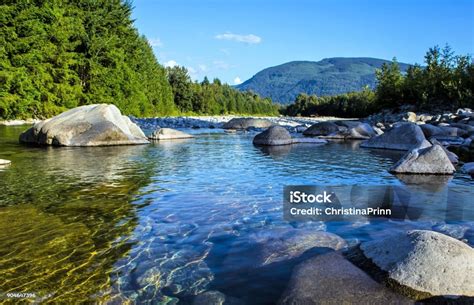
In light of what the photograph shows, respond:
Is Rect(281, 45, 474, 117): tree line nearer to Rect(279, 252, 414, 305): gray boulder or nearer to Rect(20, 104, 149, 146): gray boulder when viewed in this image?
Rect(20, 104, 149, 146): gray boulder

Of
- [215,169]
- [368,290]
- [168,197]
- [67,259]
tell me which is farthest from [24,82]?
[368,290]

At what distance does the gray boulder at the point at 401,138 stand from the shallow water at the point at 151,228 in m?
4.82

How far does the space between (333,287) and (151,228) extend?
2521mm

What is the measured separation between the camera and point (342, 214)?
5.51 m

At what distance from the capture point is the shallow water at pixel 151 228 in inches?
132

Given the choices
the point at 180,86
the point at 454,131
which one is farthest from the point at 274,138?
the point at 180,86

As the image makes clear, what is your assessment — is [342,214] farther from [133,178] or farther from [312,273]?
[133,178]

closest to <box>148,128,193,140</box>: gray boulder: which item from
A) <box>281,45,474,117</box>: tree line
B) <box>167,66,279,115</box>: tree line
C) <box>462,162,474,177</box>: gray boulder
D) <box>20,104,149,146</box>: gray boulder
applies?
<box>20,104,149,146</box>: gray boulder

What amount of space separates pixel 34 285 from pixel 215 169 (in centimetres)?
643

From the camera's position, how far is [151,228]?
4.86 meters

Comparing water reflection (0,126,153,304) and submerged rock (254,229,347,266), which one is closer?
water reflection (0,126,153,304)

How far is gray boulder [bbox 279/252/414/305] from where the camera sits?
9.38 ft

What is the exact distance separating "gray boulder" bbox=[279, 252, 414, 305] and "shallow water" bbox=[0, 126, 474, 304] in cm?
20

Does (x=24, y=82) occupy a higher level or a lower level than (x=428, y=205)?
higher
